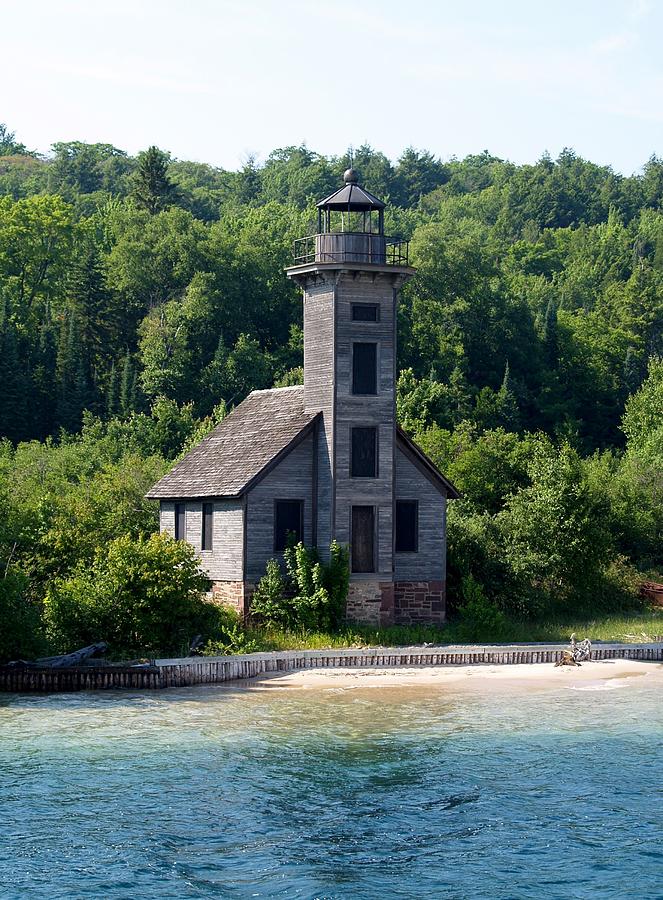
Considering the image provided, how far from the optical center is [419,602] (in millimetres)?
43188

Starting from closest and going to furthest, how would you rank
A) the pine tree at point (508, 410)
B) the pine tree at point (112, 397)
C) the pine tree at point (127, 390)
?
1. the pine tree at point (127, 390)
2. the pine tree at point (112, 397)
3. the pine tree at point (508, 410)

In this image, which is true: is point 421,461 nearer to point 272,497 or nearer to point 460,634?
point 272,497

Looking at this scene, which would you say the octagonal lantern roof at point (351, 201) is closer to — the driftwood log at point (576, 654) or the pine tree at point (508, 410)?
the driftwood log at point (576, 654)

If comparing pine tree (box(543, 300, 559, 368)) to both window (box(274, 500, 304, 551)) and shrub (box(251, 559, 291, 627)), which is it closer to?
window (box(274, 500, 304, 551))

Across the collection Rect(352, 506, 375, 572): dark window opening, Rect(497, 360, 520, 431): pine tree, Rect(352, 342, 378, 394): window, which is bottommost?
Rect(352, 506, 375, 572): dark window opening

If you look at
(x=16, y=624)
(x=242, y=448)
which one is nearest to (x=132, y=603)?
(x=16, y=624)

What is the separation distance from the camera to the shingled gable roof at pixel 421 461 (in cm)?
4319

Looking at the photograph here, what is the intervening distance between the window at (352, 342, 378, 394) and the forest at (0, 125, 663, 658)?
269 inches

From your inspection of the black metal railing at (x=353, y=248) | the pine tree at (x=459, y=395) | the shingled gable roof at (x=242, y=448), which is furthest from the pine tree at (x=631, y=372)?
the black metal railing at (x=353, y=248)

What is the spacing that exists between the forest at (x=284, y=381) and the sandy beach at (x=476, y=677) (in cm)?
432

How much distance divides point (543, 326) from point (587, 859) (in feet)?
251

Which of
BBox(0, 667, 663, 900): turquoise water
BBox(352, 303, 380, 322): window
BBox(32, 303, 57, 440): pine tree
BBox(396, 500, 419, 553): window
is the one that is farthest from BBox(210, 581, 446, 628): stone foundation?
BBox(32, 303, 57, 440): pine tree

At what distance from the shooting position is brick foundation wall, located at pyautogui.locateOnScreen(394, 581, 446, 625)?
42987 millimetres

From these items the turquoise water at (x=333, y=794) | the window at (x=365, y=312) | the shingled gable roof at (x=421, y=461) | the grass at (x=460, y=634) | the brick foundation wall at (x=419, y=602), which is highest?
the window at (x=365, y=312)
